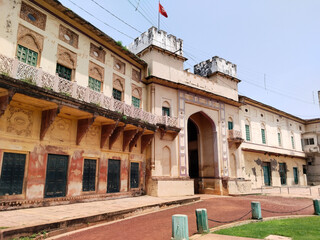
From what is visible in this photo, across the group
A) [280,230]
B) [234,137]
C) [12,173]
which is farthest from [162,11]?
[280,230]

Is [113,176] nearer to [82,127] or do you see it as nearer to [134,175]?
[134,175]

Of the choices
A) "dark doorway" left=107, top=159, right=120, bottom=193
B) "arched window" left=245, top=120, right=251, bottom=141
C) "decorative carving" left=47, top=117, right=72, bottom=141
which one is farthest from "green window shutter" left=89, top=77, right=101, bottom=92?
"arched window" left=245, top=120, right=251, bottom=141

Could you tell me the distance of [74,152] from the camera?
12.5 m

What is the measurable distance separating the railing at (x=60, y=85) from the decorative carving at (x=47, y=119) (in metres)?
0.96

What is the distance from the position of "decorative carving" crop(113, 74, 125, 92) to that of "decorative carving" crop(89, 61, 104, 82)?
1.03 m

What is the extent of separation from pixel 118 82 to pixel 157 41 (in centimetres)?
513

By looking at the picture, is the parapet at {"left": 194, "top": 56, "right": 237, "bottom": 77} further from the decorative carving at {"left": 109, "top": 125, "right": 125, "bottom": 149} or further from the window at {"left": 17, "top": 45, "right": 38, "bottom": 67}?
the window at {"left": 17, "top": 45, "right": 38, "bottom": 67}

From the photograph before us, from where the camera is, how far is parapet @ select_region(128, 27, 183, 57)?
60.2 ft

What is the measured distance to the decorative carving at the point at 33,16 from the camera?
35.5 feet

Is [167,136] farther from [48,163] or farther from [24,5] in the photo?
[24,5]

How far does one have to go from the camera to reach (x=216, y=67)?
23.0 meters

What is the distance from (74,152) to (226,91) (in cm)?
1582

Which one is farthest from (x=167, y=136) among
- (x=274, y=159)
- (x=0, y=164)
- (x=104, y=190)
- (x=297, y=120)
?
(x=297, y=120)

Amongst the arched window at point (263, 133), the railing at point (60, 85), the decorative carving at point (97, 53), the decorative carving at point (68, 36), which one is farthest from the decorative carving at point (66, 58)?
the arched window at point (263, 133)
